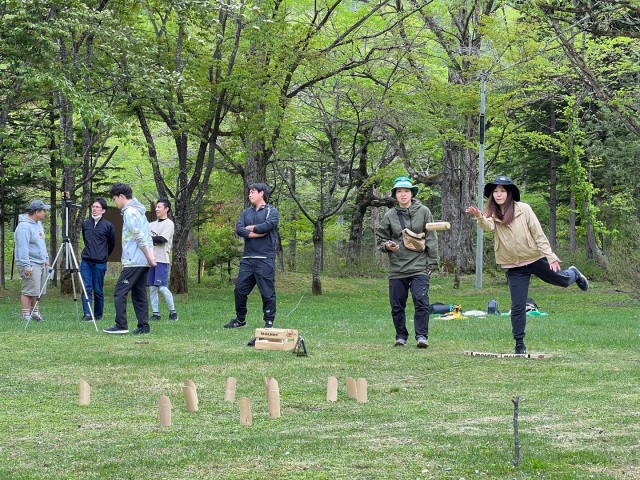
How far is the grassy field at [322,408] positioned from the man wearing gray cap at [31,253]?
1445 millimetres

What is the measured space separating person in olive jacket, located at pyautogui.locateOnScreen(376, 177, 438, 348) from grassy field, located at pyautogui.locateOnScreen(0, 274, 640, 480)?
51 centimetres

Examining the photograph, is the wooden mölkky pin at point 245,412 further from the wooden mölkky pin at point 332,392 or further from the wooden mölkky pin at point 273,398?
the wooden mölkky pin at point 332,392

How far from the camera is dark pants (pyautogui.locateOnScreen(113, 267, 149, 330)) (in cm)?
1255

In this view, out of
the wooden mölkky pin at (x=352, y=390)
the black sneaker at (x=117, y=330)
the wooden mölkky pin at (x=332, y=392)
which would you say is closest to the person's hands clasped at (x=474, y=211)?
the wooden mölkky pin at (x=352, y=390)

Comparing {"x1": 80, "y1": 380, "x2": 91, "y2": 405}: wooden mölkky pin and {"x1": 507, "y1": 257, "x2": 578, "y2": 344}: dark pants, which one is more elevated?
{"x1": 507, "y1": 257, "x2": 578, "y2": 344}: dark pants

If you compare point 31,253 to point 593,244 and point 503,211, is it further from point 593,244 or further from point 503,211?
point 593,244

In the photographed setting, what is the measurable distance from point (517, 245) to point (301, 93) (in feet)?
60.7

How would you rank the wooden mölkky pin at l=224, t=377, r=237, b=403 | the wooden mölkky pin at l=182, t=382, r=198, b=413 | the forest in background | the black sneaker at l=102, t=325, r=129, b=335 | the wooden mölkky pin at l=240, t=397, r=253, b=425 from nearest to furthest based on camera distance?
the wooden mölkky pin at l=240, t=397, r=253, b=425, the wooden mölkky pin at l=182, t=382, r=198, b=413, the wooden mölkky pin at l=224, t=377, r=237, b=403, the black sneaker at l=102, t=325, r=129, b=335, the forest in background

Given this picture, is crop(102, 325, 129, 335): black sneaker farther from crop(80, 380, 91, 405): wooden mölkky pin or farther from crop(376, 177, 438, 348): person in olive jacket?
crop(80, 380, 91, 405): wooden mölkky pin

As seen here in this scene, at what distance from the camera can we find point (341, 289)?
100ft

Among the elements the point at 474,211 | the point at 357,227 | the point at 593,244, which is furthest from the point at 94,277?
the point at 357,227

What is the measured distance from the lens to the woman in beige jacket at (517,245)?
10336mm

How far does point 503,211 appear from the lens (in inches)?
414

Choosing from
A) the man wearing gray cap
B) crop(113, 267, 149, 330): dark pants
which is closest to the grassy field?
crop(113, 267, 149, 330): dark pants
